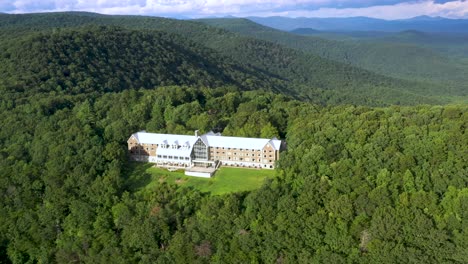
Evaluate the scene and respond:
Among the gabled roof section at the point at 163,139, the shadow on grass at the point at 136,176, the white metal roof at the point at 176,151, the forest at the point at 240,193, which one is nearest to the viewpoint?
the forest at the point at 240,193

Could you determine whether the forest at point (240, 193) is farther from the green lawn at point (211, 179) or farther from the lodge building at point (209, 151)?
the lodge building at point (209, 151)

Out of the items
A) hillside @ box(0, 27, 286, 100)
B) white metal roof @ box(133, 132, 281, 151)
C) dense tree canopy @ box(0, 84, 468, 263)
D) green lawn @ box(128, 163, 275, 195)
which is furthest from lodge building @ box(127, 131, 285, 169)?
hillside @ box(0, 27, 286, 100)

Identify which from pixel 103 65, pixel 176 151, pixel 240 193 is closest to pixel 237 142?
pixel 176 151

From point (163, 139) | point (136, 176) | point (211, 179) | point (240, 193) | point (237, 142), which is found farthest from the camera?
point (163, 139)

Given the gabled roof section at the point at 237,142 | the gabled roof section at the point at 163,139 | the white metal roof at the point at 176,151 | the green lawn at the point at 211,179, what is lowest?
the green lawn at the point at 211,179

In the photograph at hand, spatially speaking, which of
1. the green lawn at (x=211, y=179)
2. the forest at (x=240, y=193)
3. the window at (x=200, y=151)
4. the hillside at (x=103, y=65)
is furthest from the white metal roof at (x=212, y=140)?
the hillside at (x=103, y=65)

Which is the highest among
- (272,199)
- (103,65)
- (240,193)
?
(103,65)

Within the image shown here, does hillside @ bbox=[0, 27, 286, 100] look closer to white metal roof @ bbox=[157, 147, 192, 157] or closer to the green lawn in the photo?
→ white metal roof @ bbox=[157, 147, 192, 157]

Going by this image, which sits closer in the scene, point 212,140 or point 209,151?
point 209,151

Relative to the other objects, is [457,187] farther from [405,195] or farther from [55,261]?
[55,261]

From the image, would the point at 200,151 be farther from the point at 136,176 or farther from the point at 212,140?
the point at 136,176
